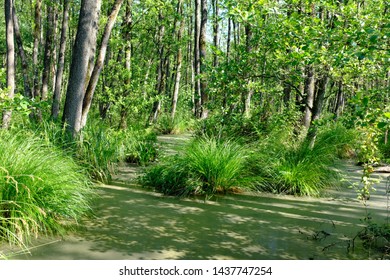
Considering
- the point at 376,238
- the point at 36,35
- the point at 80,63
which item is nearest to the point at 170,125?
the point at 36,35

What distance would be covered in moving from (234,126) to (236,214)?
11.8 feet

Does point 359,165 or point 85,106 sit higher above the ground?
point 85,106

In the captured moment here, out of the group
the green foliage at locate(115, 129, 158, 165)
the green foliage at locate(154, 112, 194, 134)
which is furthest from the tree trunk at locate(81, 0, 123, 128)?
the green foliage at locate(154, 112, 194, 134)

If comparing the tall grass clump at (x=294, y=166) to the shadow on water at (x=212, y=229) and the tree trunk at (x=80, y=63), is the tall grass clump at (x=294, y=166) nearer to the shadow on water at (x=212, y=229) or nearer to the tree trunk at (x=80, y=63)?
the shadow on water at (x=212, y=229)

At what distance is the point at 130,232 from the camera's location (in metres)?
Answer: 5.38

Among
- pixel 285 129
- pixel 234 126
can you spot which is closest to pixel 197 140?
pixel 234 126

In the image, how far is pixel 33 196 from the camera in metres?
4.84

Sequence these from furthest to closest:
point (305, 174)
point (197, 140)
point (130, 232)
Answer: point (197, 140) → point (305, 174) → point (130, 232)

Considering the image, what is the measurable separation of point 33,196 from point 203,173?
3.49 meters

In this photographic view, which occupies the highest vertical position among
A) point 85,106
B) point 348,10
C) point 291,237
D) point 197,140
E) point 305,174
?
point 348,10

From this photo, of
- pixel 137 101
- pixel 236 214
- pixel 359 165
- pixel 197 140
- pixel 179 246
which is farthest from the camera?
pixel 137 101

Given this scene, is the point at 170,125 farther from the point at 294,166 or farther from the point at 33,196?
the point at 33,196

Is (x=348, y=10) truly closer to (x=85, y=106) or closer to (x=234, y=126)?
(x=234, y=126)

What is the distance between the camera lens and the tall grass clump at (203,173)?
764 centimetres
